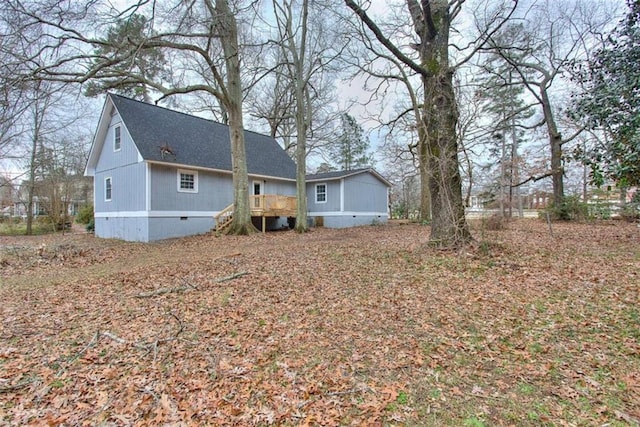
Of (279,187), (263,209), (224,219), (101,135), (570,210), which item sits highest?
(101,135)

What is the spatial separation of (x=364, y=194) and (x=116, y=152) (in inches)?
546

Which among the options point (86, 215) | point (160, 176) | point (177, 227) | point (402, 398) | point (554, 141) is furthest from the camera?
point (86, 215)

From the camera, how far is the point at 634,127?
238 inches

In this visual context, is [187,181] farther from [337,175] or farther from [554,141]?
[554,141]

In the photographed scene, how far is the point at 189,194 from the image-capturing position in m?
14.7

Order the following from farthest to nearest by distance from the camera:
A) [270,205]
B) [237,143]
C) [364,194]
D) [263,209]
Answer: [364,194]
[270,205]
[263,209]
[237,143]

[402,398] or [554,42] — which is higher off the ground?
[554,42]

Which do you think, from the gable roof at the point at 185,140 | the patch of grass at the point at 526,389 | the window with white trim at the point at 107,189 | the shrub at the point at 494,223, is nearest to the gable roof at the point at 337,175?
the gable roof at the point at 185,140

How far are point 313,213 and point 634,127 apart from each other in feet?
50.2

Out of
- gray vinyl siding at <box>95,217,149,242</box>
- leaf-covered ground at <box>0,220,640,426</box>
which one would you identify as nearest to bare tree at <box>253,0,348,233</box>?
gray vinyl siding at <box>95,217,149,242</box>

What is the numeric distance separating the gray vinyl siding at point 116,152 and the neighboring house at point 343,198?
31.7ft

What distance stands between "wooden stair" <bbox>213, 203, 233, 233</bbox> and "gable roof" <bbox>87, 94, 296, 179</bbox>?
2.25 m

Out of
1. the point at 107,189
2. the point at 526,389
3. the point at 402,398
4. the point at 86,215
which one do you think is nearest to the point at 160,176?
the point at 107,189

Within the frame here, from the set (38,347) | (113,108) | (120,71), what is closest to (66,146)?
(113,108)
